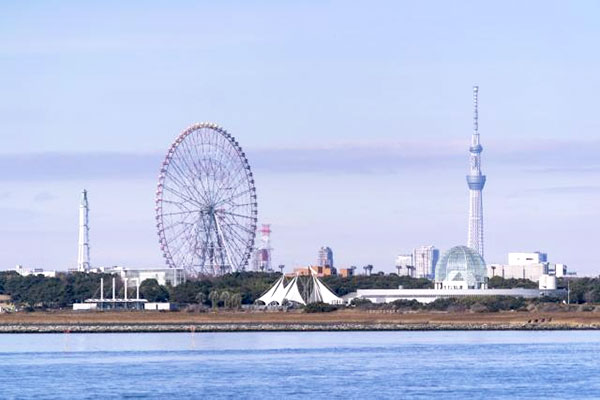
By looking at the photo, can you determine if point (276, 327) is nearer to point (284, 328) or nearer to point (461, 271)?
point (284, 328)

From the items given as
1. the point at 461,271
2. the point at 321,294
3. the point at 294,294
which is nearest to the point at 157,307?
the point at 294,294

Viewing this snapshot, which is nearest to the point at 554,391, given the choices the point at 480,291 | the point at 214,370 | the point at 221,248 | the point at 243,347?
the point at 214,370

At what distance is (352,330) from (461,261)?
57.5 meters

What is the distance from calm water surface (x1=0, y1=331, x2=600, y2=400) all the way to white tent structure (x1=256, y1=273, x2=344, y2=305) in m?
65.4

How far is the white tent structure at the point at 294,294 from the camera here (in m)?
190

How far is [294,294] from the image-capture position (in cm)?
19138

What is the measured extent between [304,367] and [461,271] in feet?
370

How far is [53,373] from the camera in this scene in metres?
83.3

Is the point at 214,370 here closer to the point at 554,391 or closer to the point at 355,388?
the point at 355,388

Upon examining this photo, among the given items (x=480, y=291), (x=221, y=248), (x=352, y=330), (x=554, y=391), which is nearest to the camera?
(x=554, y=391)

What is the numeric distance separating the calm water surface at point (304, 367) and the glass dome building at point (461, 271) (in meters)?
70.7

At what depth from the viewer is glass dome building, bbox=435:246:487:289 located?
19488cm

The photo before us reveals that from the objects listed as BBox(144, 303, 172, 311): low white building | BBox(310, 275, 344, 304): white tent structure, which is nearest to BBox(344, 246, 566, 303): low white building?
BBox(310, 275, 344, 304): white tent structure

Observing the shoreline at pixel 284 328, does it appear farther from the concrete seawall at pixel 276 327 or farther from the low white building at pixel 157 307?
the low white building at pixel 157 307
